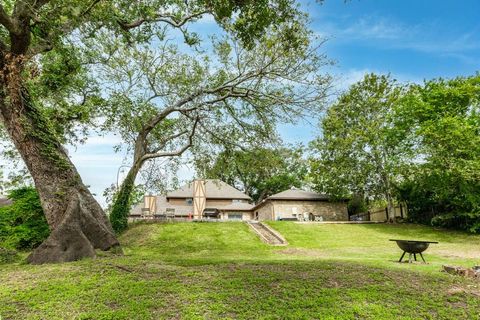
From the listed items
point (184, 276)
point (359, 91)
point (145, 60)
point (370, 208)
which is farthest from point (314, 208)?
point (184, 276)

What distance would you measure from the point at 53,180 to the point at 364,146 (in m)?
26.3

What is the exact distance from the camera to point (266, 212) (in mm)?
36094

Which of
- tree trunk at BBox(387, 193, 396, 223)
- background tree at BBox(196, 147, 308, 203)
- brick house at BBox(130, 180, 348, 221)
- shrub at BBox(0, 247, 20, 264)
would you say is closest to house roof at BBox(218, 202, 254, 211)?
brick house at BBox(130, 180, 348, 221)

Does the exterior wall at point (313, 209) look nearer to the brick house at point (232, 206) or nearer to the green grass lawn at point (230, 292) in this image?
the brick house at point (232, 206)

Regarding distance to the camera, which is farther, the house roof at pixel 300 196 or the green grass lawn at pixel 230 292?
the house roof at pixel 300 196

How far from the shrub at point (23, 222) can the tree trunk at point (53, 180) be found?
5399 mm

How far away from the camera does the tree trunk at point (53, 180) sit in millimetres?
8711

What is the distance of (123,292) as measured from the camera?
538cm

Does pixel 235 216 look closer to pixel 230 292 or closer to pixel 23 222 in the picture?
pixel 23 222

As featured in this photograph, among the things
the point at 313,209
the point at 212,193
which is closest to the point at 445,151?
the point at 313,209

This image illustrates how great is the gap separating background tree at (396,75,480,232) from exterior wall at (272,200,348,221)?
7.48 meters

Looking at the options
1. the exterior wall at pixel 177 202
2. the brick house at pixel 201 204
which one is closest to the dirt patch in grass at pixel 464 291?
the brick house at pixel 201 204

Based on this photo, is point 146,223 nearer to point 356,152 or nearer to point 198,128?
point 198,128

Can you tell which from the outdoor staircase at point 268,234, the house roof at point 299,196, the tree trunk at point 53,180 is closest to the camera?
the tree trunk at point 53,180
